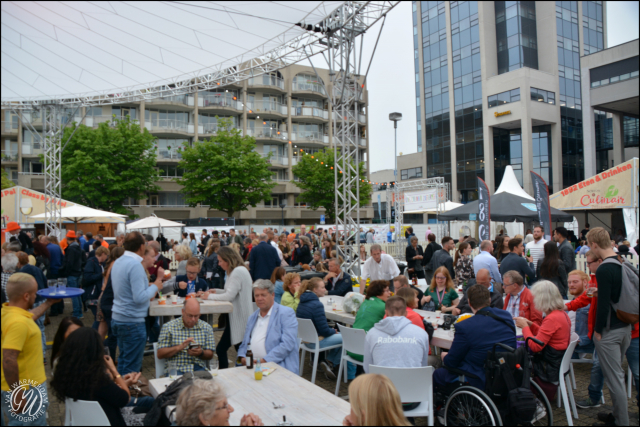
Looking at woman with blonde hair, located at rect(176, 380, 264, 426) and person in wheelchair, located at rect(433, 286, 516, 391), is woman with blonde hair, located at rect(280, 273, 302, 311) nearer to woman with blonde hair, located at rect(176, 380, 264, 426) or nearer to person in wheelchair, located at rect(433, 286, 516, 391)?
person in wheelchair, located at rect(433, 286, 516, 391)

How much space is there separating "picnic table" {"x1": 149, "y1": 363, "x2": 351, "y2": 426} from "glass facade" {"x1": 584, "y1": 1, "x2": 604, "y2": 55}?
4524 cm

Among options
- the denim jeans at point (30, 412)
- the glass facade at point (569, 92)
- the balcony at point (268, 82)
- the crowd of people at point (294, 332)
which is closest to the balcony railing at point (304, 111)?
the balcony at point (268, 82)

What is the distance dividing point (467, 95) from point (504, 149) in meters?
6.06

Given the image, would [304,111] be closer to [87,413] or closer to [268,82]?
[268,82]

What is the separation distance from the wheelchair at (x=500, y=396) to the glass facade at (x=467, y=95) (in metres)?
37.1

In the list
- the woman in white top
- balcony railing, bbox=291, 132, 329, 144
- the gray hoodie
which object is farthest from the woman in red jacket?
balcony railing, bbox=291, 132, 329, 144

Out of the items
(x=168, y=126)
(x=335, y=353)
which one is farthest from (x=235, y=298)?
→ (x=168, y=126)

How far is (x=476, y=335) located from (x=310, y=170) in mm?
34304

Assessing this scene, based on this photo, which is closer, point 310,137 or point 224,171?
Result: point 224,171

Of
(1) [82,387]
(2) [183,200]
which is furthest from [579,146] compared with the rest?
(1) [82,387]

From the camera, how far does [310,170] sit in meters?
37.8

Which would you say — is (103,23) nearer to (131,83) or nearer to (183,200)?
(131,83)

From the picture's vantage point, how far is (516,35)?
37.6 meters

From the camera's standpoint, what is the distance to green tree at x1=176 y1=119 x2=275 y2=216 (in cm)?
3266
